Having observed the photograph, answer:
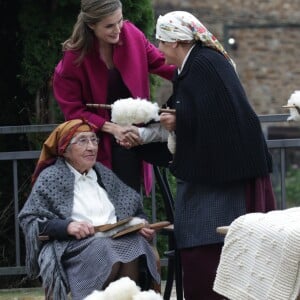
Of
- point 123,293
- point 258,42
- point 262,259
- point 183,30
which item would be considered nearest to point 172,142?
point 183,30

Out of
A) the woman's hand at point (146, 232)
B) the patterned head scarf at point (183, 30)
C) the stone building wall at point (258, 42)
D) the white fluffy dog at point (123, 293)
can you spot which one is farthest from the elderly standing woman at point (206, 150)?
the stone building wall at point (258, 42)

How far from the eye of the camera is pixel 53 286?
5.24 metres

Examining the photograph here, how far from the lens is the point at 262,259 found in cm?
416

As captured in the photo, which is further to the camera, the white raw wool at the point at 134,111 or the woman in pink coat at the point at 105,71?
the woman in pink coat at the point at 105,71

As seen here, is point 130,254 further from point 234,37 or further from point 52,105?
point 234,37

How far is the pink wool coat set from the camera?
554cm

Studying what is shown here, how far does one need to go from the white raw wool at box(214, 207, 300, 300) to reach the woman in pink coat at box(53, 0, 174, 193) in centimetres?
128

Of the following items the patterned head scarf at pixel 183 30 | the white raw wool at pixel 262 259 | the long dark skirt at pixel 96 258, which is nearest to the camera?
the white raw wool at pixel 262 259

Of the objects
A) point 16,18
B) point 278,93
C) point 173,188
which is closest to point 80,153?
point 173,188

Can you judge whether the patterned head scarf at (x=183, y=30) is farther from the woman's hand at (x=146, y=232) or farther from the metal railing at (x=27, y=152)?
the metal railing at (x=27, y=152)

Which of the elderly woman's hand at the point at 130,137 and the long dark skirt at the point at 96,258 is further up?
the elderly woman's hand at the point at 130,137

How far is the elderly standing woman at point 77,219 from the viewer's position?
5219 millimetres

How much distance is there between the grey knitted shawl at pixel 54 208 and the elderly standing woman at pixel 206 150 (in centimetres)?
52

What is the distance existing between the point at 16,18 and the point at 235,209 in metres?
3.17
